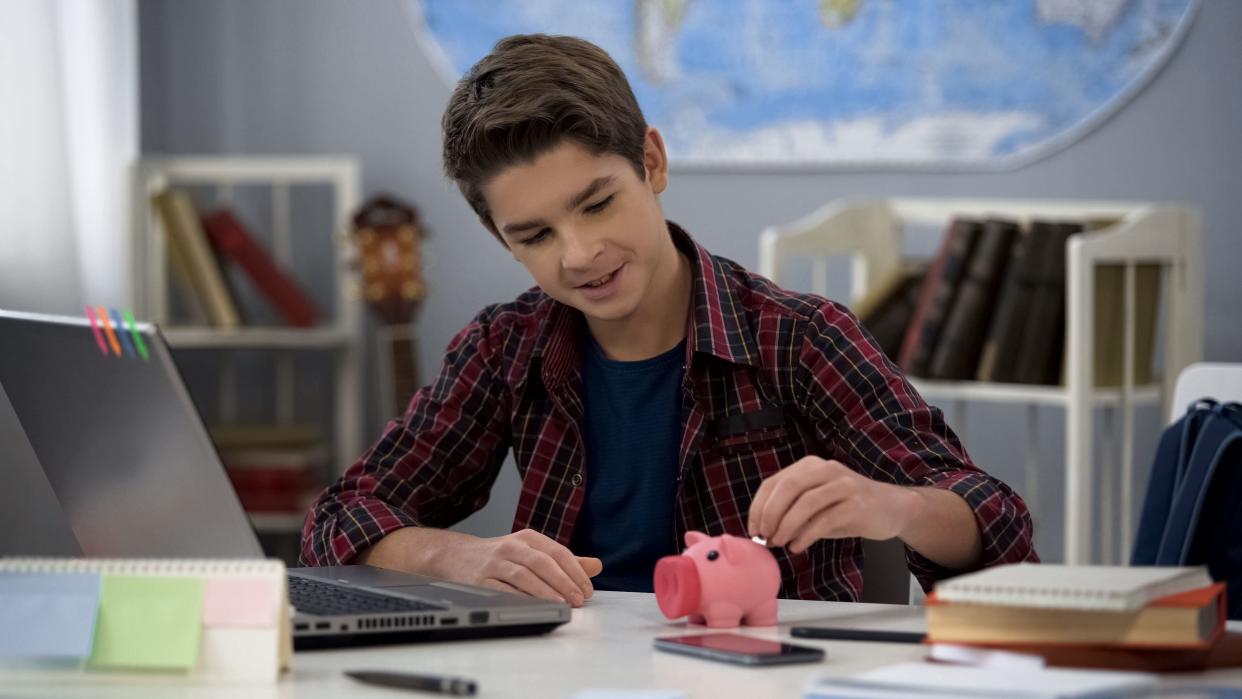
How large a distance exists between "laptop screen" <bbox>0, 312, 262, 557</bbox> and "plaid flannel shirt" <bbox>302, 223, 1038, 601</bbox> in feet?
1.19

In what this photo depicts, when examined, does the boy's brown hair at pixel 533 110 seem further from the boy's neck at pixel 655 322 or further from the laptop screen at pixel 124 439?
the laptop screen at pixel 124 439

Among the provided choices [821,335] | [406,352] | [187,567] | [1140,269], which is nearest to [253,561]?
[187,567]

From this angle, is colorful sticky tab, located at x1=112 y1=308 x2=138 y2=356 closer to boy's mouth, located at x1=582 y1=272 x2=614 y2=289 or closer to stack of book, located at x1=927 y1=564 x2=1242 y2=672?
stack of book, located at x1=927 y1=564 x2=1242 y2=672

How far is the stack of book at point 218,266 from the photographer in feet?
10.2

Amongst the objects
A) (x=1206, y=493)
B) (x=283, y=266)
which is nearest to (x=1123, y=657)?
(x=1206, y=493)

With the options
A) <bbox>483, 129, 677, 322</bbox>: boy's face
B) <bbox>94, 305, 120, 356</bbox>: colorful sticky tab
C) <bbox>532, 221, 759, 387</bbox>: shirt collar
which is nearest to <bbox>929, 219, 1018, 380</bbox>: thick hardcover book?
<bbox>532, 221, 759, 387</bbox>: shirt collar

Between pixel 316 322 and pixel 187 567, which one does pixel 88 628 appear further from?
pixel 316 322

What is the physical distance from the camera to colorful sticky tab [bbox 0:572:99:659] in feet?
2.80

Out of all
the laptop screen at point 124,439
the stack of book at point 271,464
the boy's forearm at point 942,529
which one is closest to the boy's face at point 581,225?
the boy's forearm at point 942,529

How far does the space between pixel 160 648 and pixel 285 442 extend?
7.59ft

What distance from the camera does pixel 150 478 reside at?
2.89 feet

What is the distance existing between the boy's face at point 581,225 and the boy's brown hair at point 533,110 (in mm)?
14

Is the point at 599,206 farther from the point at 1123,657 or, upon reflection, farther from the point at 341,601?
the point at 1123,657

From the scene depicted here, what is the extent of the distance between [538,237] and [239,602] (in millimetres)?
552
